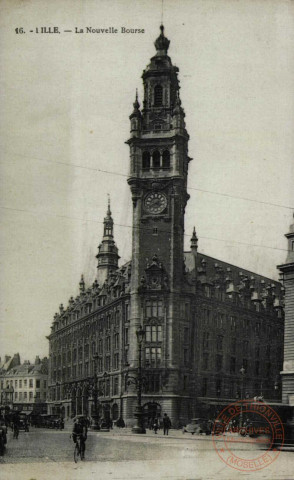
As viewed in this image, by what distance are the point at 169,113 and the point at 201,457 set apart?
180 feet

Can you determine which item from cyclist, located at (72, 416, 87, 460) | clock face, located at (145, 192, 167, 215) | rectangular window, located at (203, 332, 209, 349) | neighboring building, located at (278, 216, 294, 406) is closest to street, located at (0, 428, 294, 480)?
cyclist, located at (72, 416, 87, 460)

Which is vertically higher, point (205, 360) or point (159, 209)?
point (159, 209)

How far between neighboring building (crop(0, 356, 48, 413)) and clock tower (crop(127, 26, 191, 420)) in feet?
256

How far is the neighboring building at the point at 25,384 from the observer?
145750mm

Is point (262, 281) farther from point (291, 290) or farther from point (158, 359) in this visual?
point (291, 290)

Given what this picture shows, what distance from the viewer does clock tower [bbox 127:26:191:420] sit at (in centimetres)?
7175

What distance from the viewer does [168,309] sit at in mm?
71875

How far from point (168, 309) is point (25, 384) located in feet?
278

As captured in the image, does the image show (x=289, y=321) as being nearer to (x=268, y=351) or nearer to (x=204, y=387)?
(x=204, y=387)

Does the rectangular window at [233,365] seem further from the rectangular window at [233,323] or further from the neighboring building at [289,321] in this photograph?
the neighboring building at [289,321]

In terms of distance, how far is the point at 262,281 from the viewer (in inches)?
3760

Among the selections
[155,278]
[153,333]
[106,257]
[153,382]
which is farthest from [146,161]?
[106,257]

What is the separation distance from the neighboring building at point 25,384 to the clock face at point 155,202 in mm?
81137

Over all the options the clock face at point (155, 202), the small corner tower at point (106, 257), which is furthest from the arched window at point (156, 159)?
the small corner tower at point (106, 257)
